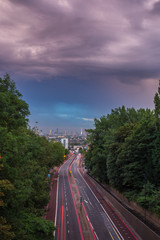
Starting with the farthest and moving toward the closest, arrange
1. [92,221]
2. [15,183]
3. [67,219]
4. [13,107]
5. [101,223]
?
[67,219], [92,221], [101,223], [13,107], [15,183]

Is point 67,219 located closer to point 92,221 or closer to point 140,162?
point 92,221

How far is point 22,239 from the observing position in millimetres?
15234

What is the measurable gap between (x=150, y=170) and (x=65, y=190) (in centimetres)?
3043

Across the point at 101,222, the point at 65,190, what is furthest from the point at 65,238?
the point at 65,190

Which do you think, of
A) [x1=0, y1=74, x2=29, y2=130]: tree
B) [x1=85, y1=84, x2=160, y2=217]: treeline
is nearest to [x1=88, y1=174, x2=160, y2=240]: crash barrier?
[x1=85, y1=84, x2=160, y2=217]: treeline

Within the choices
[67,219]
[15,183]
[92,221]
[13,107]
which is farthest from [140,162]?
[15,183]

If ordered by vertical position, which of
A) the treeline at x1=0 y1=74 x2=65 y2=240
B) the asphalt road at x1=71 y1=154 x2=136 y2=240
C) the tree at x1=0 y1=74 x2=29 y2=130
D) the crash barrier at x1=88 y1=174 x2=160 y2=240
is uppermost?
the tree at x1=0 y1=74 x2=29 y2=130

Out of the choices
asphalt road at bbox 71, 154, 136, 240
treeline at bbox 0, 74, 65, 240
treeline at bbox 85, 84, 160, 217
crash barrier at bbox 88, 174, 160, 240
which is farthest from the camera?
treeline at bbox 85, 84, 160, 217

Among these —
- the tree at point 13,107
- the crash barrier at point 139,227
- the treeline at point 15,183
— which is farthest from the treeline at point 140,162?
the tree at point 13,107

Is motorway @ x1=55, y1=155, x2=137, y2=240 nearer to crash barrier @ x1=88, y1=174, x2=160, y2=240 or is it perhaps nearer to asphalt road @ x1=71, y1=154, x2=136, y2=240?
asphalt road @ x1=71, y1=154, x2=136, y2=240

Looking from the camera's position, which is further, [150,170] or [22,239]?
[150,170]

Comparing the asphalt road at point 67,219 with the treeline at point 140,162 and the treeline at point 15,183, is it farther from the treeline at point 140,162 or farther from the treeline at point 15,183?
the treeline at point 140,162

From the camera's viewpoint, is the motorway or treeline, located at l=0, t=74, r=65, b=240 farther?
the motorway

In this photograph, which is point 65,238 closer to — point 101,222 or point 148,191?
point 101,222
